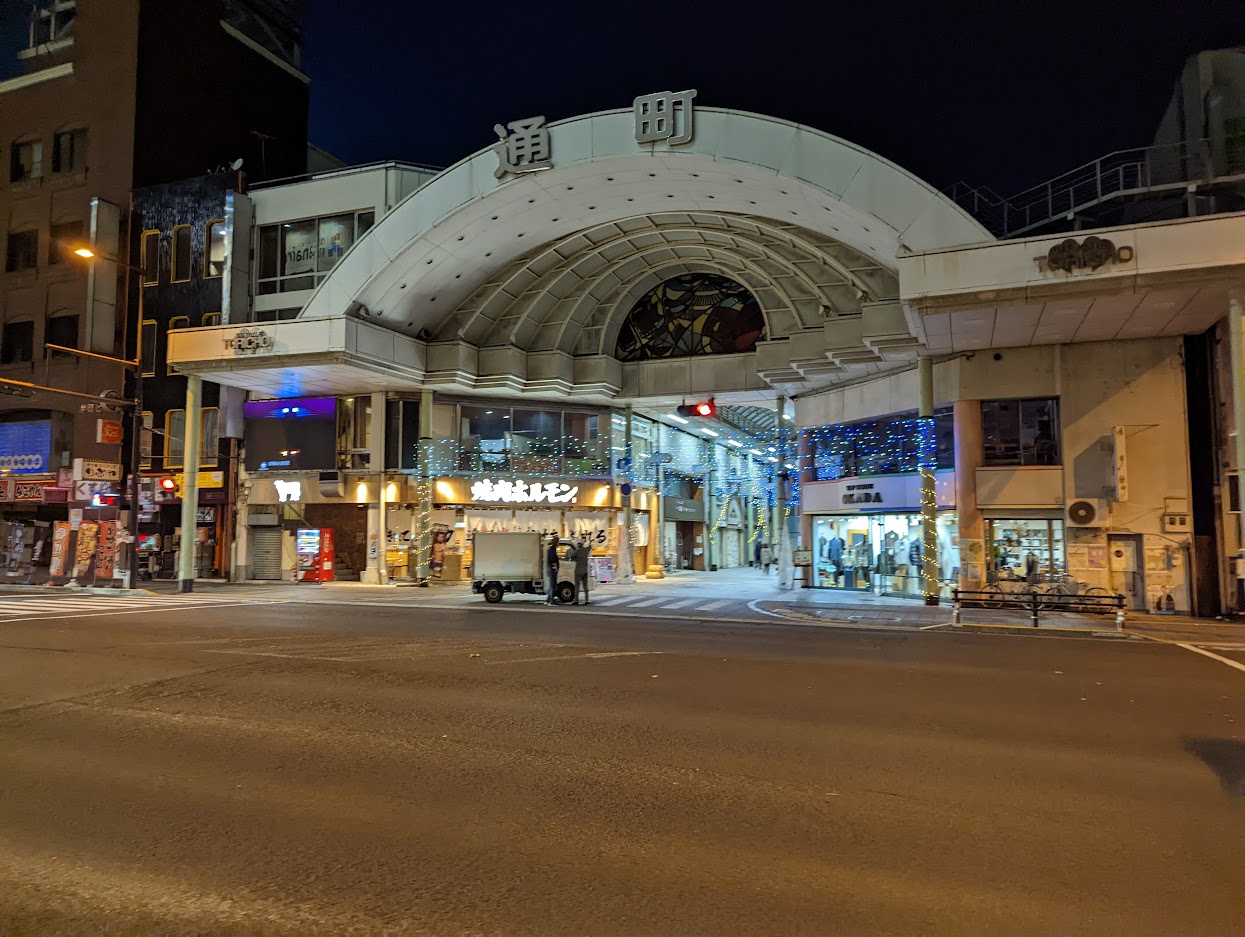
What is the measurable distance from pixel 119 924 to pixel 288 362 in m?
24.2

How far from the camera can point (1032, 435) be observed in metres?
21.3

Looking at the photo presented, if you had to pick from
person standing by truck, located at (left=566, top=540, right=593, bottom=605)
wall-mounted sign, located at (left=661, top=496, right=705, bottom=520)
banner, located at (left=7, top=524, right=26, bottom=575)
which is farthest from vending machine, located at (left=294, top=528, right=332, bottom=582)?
wall-mounted sign, located at (left=661, top=496, right=705, bottom=520)

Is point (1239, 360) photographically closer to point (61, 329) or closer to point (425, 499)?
point (425, 499)

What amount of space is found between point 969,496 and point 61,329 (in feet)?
120

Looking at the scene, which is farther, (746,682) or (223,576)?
(223,576)

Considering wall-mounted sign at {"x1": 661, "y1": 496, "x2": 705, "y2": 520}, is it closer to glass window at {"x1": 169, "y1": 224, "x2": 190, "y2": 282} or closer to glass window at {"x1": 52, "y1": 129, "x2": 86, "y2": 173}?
glass window at {"x1": 169, "y1": 224, "x2": 190, "y2": 282}

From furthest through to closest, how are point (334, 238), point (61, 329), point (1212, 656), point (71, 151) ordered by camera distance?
Answer: point (71, 151), point (61, 329), point (334, 238), point (1212, 656)

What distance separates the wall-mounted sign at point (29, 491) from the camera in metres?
34.3

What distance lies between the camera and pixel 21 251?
35906mm

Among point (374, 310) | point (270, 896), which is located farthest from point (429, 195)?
point (270, 896)

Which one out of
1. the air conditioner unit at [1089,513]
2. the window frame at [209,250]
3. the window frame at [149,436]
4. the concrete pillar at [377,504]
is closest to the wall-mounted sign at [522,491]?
the concrete pillar at [377,504]

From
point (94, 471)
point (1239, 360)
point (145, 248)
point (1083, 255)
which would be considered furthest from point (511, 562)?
point (145, 248)

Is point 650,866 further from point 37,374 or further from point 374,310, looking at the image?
point 37,374

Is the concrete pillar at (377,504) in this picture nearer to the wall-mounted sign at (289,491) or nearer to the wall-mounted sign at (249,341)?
the wall-mounted sign at (289,491)
